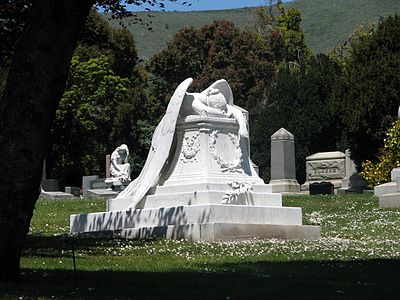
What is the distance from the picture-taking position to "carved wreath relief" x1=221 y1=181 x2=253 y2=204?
20016 millimetres

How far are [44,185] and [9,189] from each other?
36022mm

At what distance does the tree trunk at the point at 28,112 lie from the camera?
1015 cm

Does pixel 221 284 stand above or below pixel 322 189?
Answer: below

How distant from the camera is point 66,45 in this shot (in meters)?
10.5

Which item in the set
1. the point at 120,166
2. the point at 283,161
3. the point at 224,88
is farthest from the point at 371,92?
the point at 224,88

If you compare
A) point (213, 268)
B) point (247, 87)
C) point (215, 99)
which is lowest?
point (213, 268)

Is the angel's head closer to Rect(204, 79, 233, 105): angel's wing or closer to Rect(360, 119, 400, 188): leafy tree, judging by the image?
Rect(204, 79, 233, 105): angel's wing

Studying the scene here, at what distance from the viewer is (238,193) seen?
797 inches

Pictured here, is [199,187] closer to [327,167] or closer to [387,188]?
[387,188]

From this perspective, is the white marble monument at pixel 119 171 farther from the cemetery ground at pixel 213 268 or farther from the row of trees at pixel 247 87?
the cemetery ground at pixel 213 268

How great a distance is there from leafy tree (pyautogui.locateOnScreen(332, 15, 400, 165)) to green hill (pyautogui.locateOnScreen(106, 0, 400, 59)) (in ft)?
215

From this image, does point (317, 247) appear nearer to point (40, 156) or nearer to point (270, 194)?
point (270, 194)

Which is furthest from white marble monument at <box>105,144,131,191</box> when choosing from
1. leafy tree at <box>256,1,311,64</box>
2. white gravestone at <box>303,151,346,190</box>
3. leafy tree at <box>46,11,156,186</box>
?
leafy tree at <box>256,1,311,64</box>

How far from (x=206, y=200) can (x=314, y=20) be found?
122 meters
